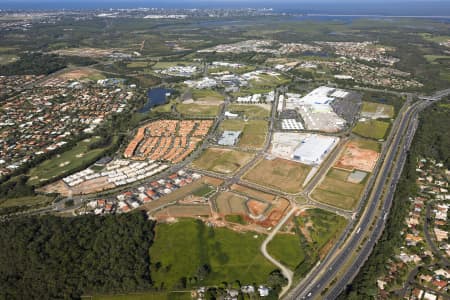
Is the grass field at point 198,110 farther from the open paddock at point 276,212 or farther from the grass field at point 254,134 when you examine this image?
the open paddock at point 276,212

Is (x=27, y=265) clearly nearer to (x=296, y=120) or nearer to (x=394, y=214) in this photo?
(x=394, y=214)

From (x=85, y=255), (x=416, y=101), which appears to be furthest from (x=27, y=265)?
(x=416, y=101)

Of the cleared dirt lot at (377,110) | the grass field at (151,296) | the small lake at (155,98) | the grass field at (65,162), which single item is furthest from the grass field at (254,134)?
the grass field at (151,296)

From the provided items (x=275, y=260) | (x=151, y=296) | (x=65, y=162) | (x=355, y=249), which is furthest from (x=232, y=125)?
(x=151, y=296)

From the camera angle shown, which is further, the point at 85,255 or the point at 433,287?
the point at 85,255

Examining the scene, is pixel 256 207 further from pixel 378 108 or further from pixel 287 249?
pixel 378 108

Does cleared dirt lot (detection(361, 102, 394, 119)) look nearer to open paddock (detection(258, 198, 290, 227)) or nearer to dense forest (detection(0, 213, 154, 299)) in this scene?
open paddock (detection(258, 198, 290, 227))
